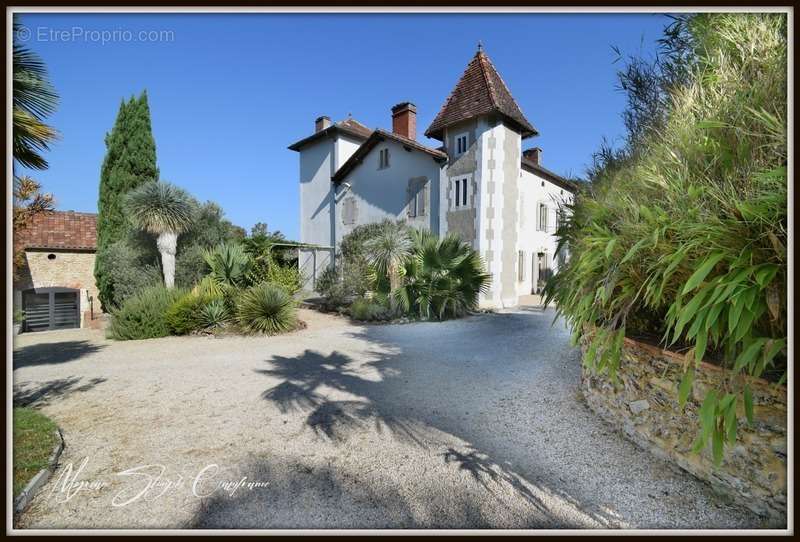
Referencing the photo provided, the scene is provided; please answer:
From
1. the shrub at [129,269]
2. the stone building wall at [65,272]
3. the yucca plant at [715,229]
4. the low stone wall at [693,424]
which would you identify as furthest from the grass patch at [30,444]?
the stone building wall at [65,272]

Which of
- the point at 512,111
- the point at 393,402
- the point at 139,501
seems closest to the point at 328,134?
the point at 512,111

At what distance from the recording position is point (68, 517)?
2.43m

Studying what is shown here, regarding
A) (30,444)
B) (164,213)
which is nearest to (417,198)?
(164,213)

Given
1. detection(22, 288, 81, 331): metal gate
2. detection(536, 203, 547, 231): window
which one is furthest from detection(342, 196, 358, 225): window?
detection(22, 288, 81, 331): metal gate

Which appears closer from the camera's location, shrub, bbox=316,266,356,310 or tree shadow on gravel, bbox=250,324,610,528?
tree shadow on gravel, bbox=250,324,610,528

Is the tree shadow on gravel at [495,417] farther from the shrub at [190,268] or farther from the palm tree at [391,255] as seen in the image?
the shrub at [190,268]

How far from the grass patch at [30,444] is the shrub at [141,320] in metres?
5.80

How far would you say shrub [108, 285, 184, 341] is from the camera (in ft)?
30.9

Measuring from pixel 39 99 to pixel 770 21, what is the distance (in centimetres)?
689

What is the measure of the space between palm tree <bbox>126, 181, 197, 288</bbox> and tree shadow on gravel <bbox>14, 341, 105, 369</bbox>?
3557mm

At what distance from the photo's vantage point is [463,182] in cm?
1442

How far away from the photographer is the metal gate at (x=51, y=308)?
14.6m

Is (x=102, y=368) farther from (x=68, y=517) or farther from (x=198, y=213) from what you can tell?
(x=198, y=213)

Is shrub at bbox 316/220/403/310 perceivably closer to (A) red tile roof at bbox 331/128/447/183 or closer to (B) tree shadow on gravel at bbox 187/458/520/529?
(A) red tile roof at bbox 331/128/447/183
